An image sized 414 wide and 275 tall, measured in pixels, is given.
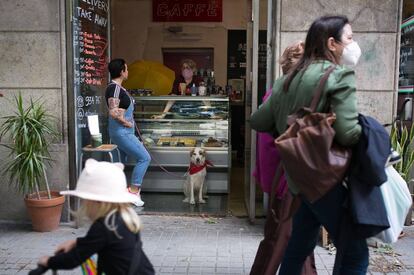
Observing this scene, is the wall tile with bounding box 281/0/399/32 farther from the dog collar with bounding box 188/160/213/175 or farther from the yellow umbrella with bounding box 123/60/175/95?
the yellow umbrella with bounding box 123/60/175/95

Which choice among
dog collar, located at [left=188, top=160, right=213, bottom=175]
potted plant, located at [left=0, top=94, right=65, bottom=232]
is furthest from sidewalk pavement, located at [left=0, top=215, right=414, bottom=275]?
dog collar, located at [left=188, top=160, right=213, bottom=175]

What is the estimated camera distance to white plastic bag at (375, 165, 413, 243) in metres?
2.85

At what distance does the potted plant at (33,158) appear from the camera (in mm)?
4863

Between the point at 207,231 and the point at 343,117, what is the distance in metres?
2.91

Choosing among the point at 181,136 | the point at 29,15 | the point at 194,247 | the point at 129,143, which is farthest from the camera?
the point at 181,136

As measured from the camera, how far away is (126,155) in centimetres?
623

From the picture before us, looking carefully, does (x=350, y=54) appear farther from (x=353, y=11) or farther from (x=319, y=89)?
(x=353, y=11)

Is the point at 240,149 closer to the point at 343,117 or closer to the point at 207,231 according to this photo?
the point at 207,231

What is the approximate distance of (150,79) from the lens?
297 inches

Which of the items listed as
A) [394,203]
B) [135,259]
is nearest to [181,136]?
[394,203]

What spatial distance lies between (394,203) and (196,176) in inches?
144

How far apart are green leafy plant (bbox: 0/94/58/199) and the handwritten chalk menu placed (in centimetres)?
372

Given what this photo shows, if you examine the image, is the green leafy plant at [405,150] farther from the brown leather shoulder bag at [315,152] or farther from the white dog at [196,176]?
the brown leather shoulder bag at [315,152]

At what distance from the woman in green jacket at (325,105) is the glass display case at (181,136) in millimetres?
3707
